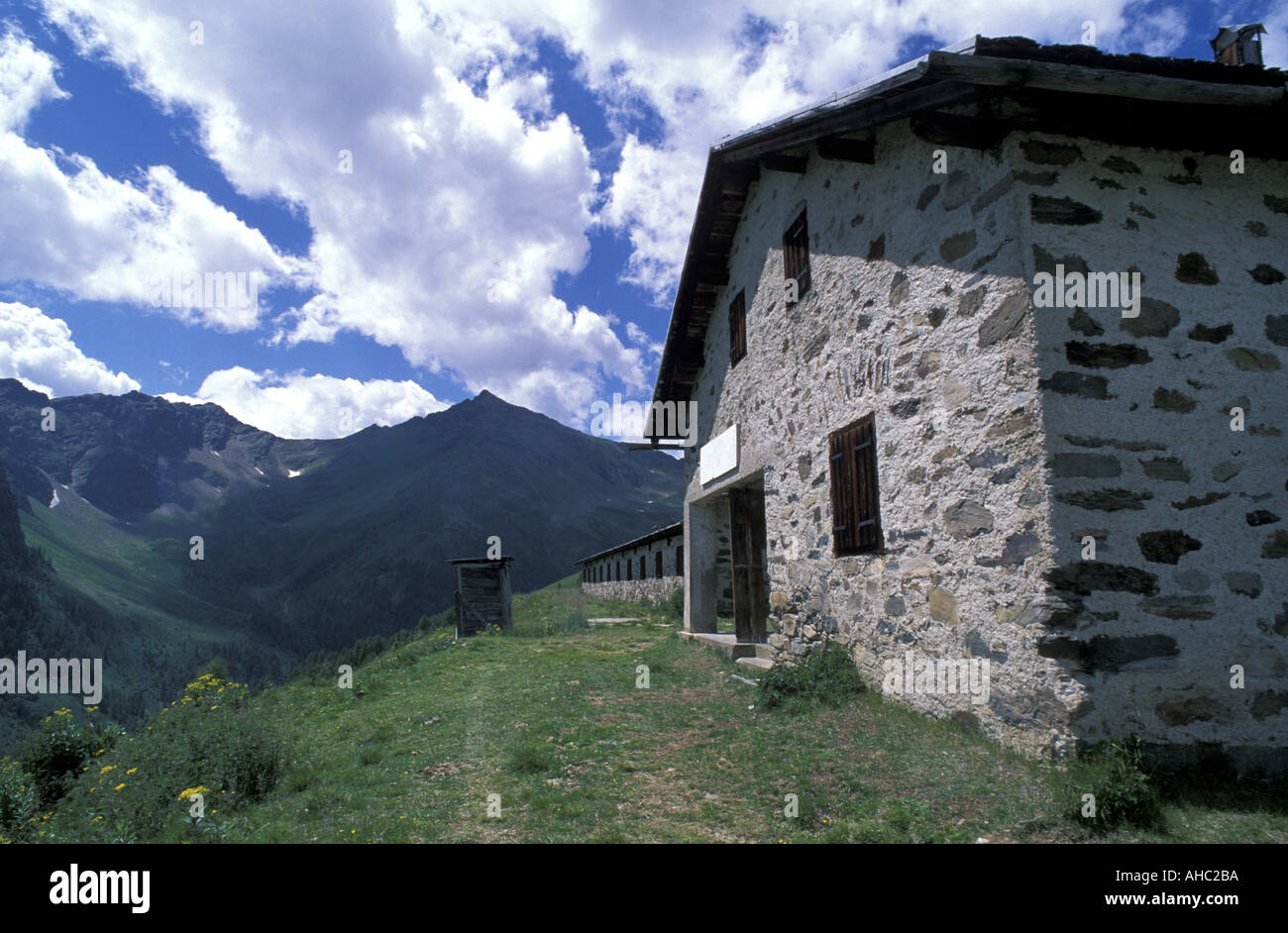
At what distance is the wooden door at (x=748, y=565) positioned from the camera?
33.3ft

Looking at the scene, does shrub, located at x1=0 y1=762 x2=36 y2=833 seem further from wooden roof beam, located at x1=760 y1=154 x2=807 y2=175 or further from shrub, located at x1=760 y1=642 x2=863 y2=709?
wooden roof beam, located at x1=760 y1=154 x2=807 y2=175

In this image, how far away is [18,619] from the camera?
83.6m

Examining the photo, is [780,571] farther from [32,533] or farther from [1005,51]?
[32,533]

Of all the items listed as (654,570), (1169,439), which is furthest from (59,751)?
(654,570)

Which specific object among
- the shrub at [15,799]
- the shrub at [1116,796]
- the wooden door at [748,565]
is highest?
the wooden door at [748,565]

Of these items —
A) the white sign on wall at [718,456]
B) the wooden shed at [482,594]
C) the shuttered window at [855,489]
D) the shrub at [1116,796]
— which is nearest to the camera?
the shrub at [1116,796]

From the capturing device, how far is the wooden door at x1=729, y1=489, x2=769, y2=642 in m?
10.1

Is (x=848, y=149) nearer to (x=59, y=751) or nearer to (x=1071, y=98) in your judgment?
(x=1071, y=98)

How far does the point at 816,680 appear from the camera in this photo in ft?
21.7

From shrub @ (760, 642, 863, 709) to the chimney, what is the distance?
6.49 m

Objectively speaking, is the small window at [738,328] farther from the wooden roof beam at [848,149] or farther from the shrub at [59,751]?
the shrub at [59,751]

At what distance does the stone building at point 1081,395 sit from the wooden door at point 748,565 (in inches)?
159

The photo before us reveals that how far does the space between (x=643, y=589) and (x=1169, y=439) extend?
23.4 meters

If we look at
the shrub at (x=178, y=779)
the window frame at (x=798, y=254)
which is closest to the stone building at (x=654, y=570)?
the window frame at (x=798, y=254)
